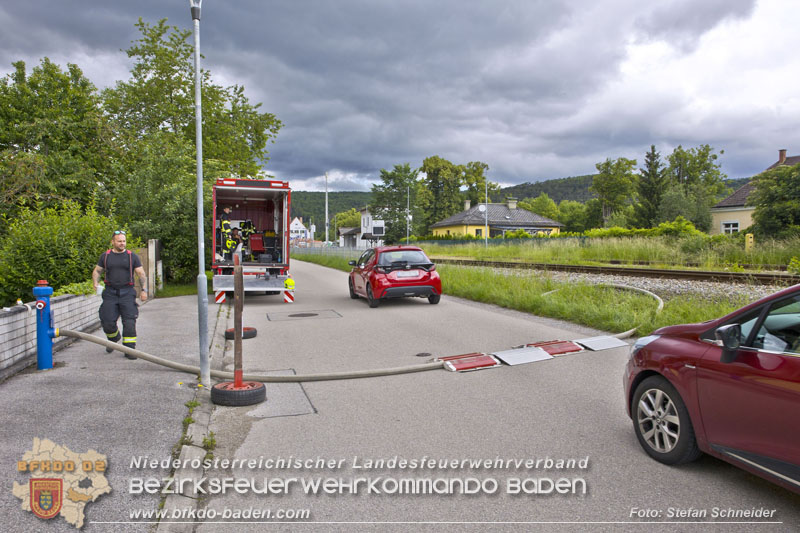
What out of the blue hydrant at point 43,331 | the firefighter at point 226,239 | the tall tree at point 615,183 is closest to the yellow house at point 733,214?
the tall tree at point 615,183

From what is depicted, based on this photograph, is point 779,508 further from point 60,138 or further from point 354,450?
point 60,138

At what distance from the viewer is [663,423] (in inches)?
161

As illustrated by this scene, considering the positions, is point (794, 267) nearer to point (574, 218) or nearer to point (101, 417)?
point (101, 417)

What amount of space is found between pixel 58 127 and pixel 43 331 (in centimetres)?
2001

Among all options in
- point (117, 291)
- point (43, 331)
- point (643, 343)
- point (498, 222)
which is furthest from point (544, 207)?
point (643, 343)

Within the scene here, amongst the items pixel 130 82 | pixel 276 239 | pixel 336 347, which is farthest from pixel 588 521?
pixel 130 82

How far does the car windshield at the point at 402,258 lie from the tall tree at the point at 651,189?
5248 centimetres

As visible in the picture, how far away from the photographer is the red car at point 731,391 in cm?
316

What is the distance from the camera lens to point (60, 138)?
23.2m

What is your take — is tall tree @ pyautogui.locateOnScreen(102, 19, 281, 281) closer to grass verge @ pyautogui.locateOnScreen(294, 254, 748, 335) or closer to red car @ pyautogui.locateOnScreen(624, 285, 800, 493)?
grass verge @ pyautogui.locateOnScreen(294, 254, 748, 335)

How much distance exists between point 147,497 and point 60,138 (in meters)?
24.3

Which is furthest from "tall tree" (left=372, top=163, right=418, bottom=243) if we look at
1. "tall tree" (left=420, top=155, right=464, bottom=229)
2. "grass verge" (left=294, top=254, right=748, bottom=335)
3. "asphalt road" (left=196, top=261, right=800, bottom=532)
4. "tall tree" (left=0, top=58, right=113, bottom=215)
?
"asphalt road" (left=196, top=261, right=800, bottom=532)

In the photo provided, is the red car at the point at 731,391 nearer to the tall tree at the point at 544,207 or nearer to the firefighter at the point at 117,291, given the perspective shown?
the firefighter at the point at 117,291

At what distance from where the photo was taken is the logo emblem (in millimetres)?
3350
